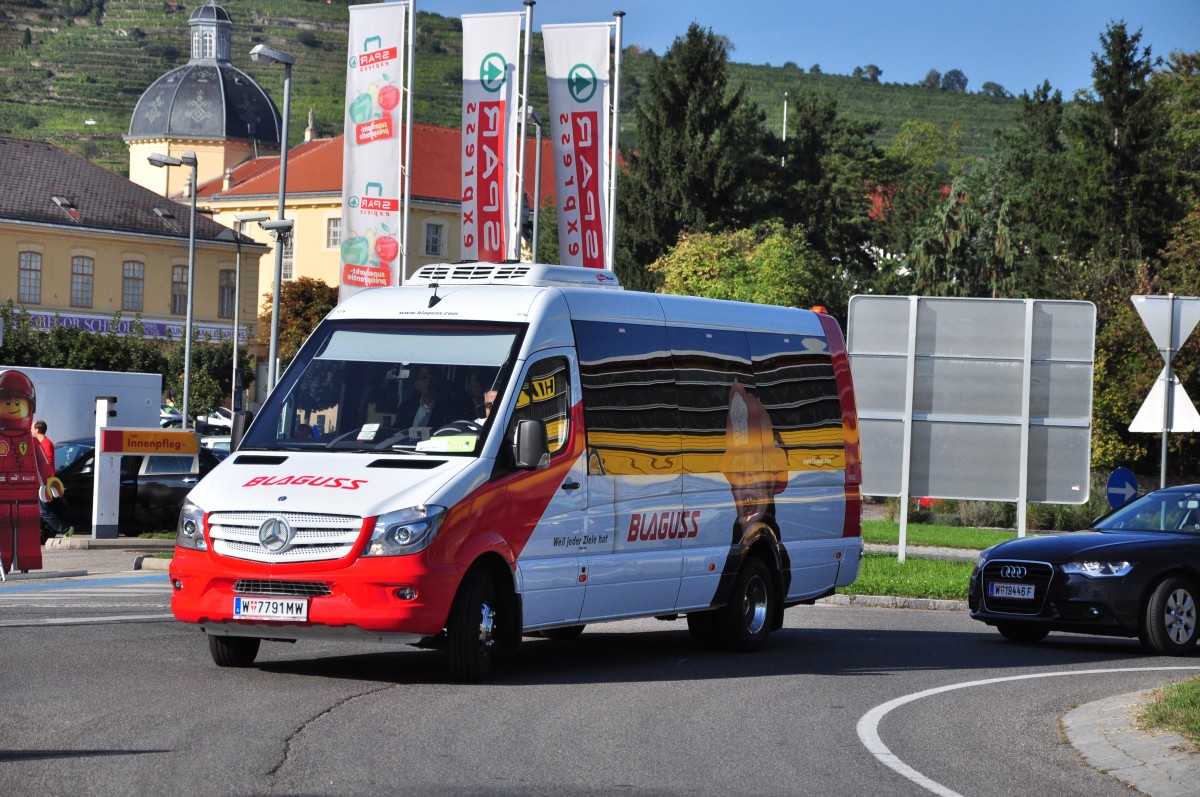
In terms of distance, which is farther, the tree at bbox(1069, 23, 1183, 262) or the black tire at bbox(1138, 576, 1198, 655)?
the tree at bbox(1069, 23, 1183, 262)

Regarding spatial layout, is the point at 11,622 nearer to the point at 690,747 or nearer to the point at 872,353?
the point at 690,747

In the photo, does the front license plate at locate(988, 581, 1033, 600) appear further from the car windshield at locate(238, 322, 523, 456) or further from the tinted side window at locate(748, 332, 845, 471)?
the car windshield at locate(238, 322, 523, 456)

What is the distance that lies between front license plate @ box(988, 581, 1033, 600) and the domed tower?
342ft

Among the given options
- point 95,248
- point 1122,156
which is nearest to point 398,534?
point 1122,156

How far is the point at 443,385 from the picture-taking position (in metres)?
12.0

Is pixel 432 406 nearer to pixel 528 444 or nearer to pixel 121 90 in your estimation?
pixel 528 444

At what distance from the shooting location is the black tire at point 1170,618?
15.6 m

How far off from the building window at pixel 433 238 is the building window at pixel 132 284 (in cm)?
2084

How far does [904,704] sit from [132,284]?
7309cm

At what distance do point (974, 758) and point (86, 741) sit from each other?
4.69 m

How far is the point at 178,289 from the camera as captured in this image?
272ft

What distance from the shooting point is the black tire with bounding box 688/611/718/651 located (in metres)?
14.6

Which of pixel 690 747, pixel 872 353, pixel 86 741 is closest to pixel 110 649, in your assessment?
pixel 86 741

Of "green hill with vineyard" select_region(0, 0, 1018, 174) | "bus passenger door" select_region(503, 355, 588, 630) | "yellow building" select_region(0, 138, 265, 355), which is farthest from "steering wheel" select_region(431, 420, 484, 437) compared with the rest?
"green hill with vineyard" select_region(0, 0, 1018, 174)
